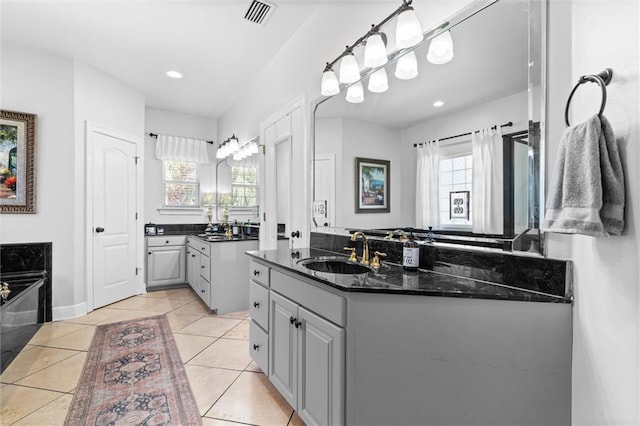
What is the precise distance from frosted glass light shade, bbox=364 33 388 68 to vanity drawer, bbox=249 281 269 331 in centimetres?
152

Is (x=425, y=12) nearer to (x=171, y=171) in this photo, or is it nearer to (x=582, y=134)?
(x=582, y=134)

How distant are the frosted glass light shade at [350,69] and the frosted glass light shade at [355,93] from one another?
0.07 m

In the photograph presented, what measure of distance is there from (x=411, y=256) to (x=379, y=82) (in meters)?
1.10

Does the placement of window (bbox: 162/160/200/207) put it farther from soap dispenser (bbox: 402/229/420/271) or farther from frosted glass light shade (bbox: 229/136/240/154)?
soap dispenser (bbox: 402/229/420/271)

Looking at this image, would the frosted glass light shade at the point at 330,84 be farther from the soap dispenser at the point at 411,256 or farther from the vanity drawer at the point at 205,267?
the vanity drawer at the point at 205,267

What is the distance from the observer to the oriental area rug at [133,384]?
1693 millimetres

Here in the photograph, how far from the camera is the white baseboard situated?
326 centimetres

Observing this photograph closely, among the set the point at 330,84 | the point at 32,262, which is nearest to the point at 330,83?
the point at 330,84

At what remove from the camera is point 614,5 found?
0.96 m

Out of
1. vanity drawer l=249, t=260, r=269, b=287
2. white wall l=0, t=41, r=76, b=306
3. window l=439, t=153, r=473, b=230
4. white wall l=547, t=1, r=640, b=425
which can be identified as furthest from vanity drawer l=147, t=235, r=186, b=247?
white wall l=547, t=1, r=640, b=425

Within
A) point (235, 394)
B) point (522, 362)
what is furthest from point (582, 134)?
point (235, 394)

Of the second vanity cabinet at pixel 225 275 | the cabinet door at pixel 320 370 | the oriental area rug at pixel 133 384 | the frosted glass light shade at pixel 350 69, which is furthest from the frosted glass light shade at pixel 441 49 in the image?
the second vanity cabinet at pixel 225 275

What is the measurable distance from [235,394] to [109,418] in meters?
0.66

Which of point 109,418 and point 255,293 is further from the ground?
point 255,293
